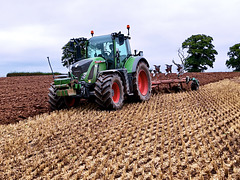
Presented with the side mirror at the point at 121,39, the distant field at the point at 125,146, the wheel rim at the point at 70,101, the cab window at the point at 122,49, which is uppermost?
the side mirror at the point at 121,39

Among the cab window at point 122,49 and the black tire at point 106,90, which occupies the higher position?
the cab window at point 122,49

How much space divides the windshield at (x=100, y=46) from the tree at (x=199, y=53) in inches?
1203

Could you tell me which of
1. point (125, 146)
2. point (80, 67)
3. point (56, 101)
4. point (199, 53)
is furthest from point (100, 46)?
point (199, 53)

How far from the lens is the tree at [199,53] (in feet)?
123

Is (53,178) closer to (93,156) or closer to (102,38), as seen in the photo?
(93,156)

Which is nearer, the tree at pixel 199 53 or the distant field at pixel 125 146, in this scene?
the distant field at pixel 125 146

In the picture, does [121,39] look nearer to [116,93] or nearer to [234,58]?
[116,93]

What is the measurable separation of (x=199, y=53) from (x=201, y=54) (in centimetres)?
33

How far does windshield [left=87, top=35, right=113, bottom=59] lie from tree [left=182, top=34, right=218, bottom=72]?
100ft

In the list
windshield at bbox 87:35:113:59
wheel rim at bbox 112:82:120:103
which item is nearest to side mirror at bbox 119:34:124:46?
windshield at bbox 87:35:113:59

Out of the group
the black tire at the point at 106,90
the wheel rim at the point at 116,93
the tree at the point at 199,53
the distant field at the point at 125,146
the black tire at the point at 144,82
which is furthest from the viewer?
the tree at the point at 199,53

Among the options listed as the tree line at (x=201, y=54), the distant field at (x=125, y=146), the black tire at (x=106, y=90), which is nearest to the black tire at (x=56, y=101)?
the distant field at (x=125, y=146)

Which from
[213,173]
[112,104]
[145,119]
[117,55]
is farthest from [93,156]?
[117,55]

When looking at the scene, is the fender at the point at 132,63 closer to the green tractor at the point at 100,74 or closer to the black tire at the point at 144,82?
the green tractor at the point at 100,74
